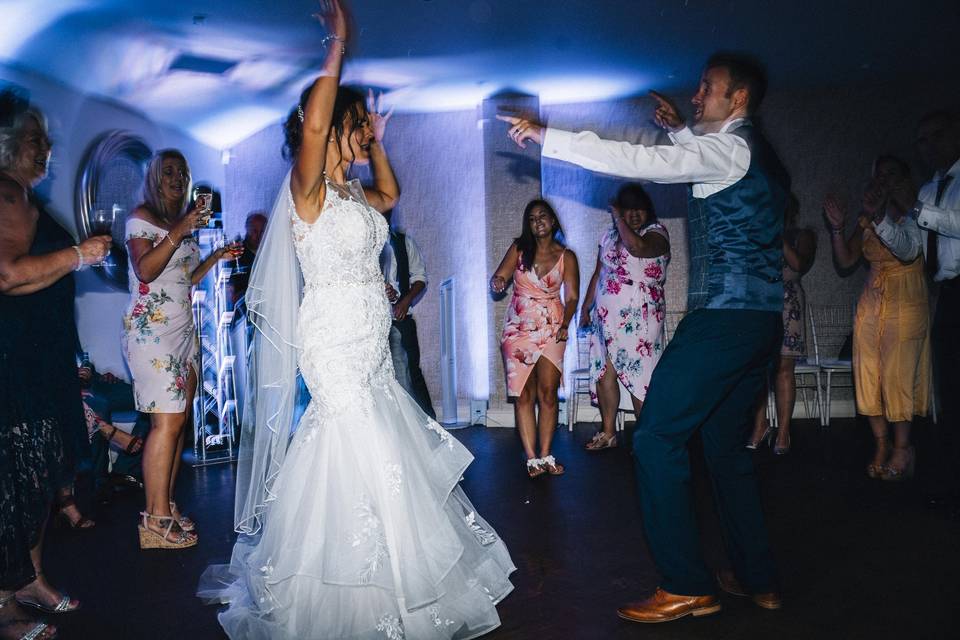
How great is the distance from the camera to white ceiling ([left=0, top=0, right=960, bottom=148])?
5.11 metres

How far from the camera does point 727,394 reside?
2582mm

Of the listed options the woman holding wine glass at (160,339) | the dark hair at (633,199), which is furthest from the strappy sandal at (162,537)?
the dark hair at (633,199)

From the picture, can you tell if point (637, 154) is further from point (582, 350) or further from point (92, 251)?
point (582, 350)

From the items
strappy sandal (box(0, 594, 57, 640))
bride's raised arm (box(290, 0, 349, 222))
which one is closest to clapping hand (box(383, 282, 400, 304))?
bride's raised arm (box(290, 0, 349, 222))

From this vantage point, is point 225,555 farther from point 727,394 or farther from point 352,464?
point 727,394

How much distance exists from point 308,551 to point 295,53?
4.69 metres

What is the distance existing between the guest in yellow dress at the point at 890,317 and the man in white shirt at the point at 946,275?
0.36m

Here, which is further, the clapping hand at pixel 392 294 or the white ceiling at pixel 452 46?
the white ceiling at pixel 452 46

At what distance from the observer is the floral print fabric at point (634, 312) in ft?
17.8

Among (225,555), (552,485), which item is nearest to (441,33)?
(552,485)

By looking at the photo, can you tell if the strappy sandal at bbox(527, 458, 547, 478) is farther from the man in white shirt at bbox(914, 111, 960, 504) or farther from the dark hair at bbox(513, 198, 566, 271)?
the man in white shirt at bbox(914, 111, 960, 504)

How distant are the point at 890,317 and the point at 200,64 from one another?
5108 millimetres

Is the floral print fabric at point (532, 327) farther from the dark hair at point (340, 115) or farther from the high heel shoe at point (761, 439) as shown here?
the dark hair at point (340, 115)

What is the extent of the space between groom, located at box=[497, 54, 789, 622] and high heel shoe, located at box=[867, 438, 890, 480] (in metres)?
2.22
